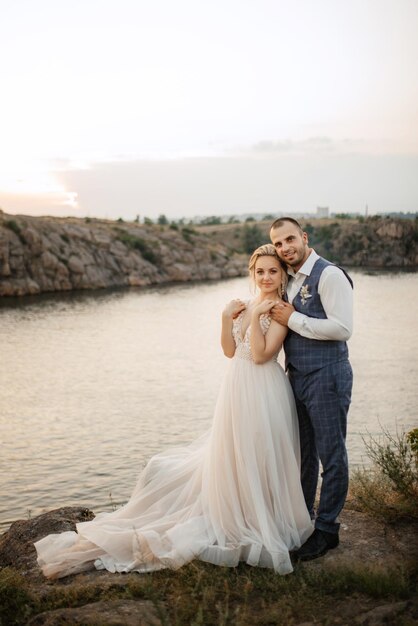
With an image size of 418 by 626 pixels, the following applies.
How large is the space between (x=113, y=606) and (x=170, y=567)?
57cm

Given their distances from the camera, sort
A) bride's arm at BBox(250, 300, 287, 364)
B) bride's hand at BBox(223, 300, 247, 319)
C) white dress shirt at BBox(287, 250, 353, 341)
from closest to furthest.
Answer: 1. white dress shirt at BBox(287, 250, 353, 341)
2. bride's arm at BBox(250, 300, 287, 364)
3. bride's hand at BBox(223, 300, 247, 319)

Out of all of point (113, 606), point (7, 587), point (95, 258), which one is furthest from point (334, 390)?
point (95, 258)

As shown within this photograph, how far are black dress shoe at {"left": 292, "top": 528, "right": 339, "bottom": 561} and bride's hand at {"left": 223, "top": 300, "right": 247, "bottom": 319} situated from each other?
Result: 177 centimetres

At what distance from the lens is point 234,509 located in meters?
4.79

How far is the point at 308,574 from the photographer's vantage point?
438 centimetres

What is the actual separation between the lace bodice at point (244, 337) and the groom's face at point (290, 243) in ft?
1.58

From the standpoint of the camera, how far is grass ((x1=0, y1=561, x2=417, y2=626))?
3.99 m

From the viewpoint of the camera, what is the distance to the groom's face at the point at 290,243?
15.6 feet

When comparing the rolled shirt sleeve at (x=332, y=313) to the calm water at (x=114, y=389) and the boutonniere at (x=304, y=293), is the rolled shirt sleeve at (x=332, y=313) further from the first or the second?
the calm water at (x=114, y=389)

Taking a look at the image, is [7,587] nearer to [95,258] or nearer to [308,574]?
[308,574]

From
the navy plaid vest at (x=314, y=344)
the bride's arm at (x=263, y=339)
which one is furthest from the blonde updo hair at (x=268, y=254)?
the bride's arm at (x=263, y=339)

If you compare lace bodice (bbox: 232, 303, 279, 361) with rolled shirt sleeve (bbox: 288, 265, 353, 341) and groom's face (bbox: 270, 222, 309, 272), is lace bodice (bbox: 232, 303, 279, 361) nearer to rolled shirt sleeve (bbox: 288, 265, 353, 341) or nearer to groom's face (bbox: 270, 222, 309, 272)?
rolled shirt sleeve (bbox: 288, 265, 353, 341)

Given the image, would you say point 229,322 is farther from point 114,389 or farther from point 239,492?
point 114,389

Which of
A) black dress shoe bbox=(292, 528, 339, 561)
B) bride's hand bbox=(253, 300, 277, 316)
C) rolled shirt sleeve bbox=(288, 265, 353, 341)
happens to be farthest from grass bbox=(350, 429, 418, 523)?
bride's hand bbox=(253, 300, 277, 316)
